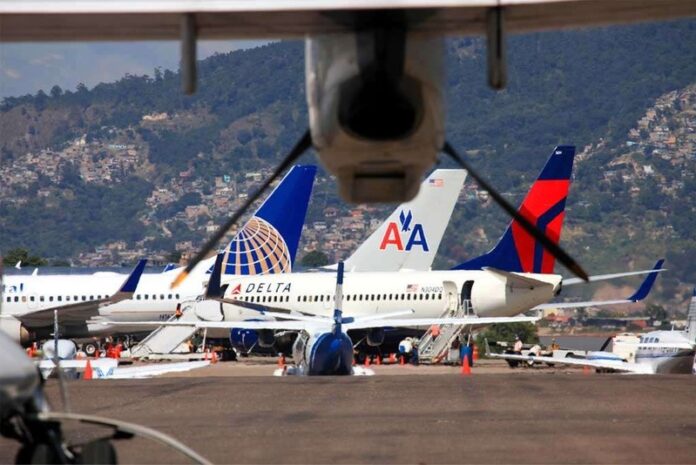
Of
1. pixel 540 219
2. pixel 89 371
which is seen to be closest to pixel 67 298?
pixel 540 219

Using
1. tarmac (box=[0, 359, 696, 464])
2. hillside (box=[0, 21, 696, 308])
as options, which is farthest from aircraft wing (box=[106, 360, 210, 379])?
hillside (box=[0, 21, 696, 308])

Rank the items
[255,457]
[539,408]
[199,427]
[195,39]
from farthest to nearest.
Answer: [539,408]
[199,427]
[255,457]
[195,39]

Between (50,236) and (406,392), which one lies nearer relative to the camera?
(406,392)

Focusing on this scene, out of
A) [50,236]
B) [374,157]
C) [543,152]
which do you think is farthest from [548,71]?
[374,157]

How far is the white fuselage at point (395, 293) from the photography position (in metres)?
49.6

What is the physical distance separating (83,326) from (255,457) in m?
41.3

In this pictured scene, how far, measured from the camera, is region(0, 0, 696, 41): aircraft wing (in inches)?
223

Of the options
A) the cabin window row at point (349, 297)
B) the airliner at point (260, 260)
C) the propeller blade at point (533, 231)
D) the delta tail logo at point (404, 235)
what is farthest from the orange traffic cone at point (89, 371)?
the delta tail logo at point (404, 235)

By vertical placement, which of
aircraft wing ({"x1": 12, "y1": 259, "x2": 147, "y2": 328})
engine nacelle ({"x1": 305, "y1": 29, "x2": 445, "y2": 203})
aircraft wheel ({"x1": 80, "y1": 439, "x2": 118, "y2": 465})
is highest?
engine nacelle ({"x1": 305, "y1": 29, "x2": 445, "y2": 203})

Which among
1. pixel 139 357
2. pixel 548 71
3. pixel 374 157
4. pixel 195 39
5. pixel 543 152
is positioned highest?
pixel 548 71

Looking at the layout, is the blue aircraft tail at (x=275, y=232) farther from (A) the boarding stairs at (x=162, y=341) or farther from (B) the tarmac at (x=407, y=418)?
(B) the tarmac at (x=407, y=418)

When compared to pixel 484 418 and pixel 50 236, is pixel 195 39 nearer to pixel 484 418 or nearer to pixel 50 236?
pixel 484 418

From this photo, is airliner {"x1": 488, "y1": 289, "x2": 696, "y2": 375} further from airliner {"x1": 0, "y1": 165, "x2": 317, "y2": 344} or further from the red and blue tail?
airliner {"x1": 0, "y1": 165, "x2": 317, "y2": 344}

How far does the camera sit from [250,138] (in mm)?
154125
